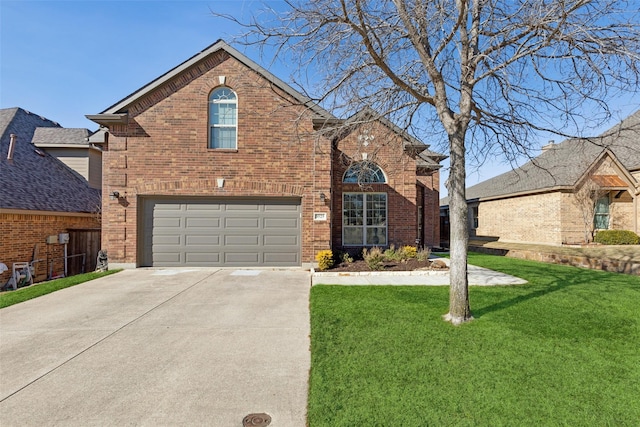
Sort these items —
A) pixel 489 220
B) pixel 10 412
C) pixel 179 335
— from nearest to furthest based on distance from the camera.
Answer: pixel 10 412 → pixel 179 335 → pixel 489 220

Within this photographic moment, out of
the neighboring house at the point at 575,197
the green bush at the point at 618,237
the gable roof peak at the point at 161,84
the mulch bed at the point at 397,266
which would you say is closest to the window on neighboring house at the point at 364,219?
the mulch bed at the point at 397,266

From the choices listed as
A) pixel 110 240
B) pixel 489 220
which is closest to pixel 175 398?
pixel 110 240

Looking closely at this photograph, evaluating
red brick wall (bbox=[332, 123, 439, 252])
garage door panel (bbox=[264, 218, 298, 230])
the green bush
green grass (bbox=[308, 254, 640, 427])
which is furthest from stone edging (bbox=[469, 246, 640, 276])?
garage door panel (bbox=[264, 218, 298, 230])

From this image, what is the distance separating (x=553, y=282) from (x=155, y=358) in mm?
9780

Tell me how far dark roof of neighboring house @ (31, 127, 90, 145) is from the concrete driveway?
1128 cm

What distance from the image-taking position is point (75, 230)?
1277 centimetres

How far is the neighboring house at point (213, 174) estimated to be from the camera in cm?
1041

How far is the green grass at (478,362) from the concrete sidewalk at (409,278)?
4.92 feet

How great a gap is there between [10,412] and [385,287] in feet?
22.2

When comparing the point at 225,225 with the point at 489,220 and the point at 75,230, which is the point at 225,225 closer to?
the point at 75,230

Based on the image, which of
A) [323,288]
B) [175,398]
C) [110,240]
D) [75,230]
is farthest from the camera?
[75,230]

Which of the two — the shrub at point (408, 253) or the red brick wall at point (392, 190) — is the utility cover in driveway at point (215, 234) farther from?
the shrub at point (408, 253)

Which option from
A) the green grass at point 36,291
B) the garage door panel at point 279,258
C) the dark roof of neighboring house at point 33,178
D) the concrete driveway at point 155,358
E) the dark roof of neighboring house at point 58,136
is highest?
the dark roof of neighboring house at point 58,136

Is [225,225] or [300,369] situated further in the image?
[225,225]
